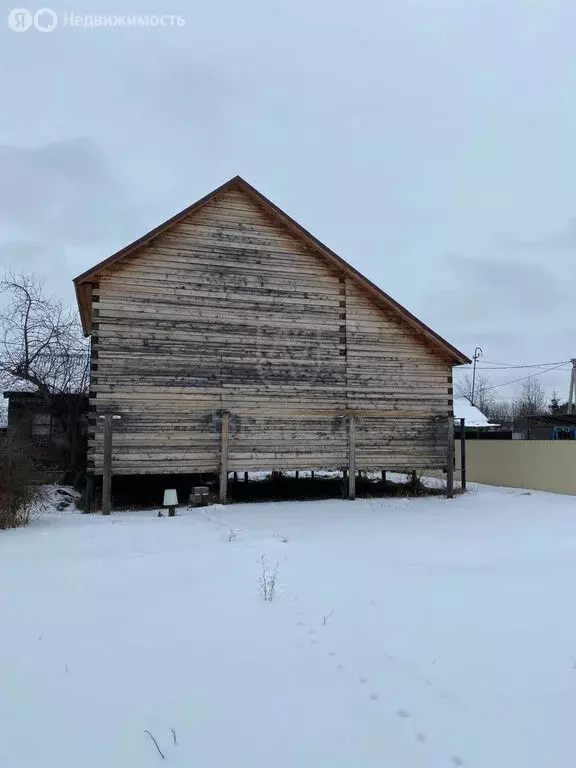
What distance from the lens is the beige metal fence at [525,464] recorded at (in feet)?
61.2

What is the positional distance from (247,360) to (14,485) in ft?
21.1

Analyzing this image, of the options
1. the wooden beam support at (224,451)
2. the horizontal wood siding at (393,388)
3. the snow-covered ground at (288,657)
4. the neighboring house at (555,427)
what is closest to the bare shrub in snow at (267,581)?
the snow-covered ground at (288,657)

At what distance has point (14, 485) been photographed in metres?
11.1

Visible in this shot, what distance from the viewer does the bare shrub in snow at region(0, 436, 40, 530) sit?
10789 millimetres

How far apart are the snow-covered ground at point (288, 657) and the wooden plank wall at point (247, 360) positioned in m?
5.71

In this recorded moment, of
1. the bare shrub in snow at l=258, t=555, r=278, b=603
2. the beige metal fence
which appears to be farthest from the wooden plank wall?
the bare shrub in snow at l=258, t=555, r=278, b=603

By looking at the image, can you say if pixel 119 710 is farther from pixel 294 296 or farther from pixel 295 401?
pixel 294 296

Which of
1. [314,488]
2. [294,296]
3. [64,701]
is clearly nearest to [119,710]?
[64,701]

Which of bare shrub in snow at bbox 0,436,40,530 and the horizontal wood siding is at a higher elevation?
the horizontal wood siding

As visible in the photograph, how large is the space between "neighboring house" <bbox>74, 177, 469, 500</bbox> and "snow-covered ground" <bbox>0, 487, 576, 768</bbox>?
576 cm

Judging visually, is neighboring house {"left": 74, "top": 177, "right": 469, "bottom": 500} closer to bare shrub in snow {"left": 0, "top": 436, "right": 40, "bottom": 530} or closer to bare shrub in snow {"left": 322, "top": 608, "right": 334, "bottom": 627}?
bare shrub in snow {"left": 0, "top": 436, "right": 40, "bottom": 530}

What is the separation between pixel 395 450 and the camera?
16531 millimetres

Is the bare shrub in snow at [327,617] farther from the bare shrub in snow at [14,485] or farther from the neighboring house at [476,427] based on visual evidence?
the neighboring house at [476,427]

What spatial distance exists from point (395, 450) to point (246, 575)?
398 inches
